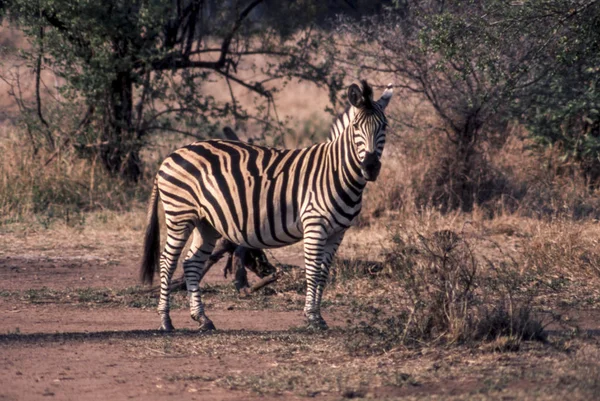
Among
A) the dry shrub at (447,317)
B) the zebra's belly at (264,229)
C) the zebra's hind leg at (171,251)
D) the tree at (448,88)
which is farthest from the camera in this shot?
the tree at (448,88)

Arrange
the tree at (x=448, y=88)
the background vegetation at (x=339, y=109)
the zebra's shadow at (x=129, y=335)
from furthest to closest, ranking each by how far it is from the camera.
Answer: the tree at (x=448, y=88) < the background vegetation at (x=339, y=109) < the zebra's shadow at (x=129, y=335)

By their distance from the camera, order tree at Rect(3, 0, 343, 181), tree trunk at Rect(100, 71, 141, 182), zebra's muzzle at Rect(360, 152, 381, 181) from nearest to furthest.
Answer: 1. zebra's muzzle at Rect(360, 152, 381, 181)
2. tree at Rect(3, 0, 343, 181)
3. tree trunk at Rect(100, 71, 141, 182)

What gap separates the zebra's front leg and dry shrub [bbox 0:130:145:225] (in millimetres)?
6093

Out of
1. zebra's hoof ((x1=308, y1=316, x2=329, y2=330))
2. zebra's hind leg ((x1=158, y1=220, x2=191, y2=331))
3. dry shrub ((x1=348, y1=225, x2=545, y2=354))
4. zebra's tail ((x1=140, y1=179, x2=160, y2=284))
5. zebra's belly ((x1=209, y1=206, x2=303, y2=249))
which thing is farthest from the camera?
zebra's tail ((x1=140, y1=179, x2=160, y2=284))

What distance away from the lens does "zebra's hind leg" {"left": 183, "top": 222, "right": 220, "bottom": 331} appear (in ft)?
24.3

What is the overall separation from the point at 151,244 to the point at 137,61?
18.7 feet

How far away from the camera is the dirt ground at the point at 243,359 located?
5172mm

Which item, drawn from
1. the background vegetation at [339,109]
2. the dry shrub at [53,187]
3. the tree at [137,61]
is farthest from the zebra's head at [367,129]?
the dry shrub at [53,187]

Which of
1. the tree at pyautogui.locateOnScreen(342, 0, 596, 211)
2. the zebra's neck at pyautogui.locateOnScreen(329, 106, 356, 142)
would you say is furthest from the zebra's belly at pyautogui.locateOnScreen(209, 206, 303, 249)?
the tree at pyautogui.locateOnScreen(342, 0, 596, 211)

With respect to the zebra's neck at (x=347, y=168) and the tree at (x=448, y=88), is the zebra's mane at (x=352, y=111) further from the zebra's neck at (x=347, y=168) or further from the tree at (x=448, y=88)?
the tree at (x=448, y=88)

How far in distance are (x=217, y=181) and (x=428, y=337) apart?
7.73 ft

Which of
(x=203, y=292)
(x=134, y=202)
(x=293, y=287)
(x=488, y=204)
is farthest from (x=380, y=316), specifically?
A: (x=134, y=202)

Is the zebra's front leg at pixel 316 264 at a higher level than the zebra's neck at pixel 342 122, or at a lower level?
lower

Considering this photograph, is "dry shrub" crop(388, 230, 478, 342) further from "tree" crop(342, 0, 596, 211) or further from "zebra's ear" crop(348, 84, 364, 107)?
"tree" crop(342, 0, 596, 211)
